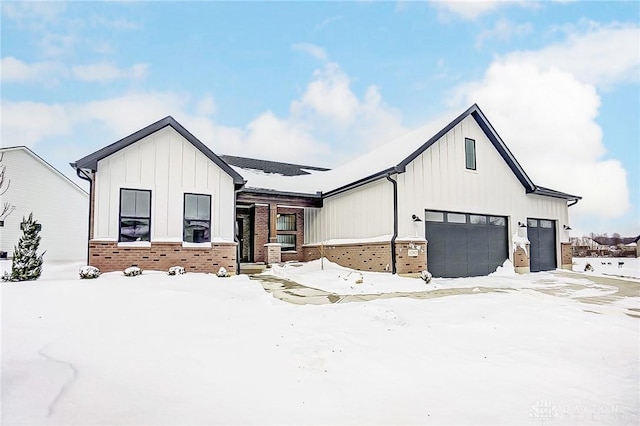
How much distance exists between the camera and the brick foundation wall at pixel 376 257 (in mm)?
12555

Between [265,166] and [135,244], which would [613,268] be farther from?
[135,244]

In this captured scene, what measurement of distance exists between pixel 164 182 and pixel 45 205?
1452 cm

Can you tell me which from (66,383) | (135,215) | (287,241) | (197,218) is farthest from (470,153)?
(66,383)

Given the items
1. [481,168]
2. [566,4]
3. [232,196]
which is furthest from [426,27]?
[232,196]

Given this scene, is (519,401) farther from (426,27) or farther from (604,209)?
(604,209)

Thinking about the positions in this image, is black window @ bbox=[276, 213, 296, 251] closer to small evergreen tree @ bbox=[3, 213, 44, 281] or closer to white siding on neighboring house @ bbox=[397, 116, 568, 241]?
white siding on neighboring house @ bbox=[397, 116, 568, 241]

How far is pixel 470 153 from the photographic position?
585 inches

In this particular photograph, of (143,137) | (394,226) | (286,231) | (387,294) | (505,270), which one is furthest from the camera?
(286,231)

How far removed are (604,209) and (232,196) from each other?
28.3 metres

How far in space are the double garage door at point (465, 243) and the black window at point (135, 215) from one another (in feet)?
32.8

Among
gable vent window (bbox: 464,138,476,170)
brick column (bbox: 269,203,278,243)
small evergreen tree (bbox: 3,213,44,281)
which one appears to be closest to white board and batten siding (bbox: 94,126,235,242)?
small evergreen tree (bbox: 3,213,44,281)

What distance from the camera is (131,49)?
48.5 ft

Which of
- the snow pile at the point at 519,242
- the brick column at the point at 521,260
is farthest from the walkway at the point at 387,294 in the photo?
the snow pile at the point at 519,242

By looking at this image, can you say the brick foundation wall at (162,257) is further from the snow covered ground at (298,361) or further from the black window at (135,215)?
the snow covered ground at (298,361)
